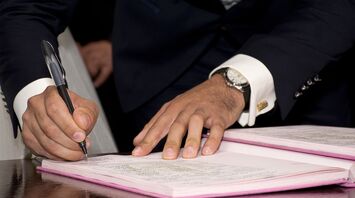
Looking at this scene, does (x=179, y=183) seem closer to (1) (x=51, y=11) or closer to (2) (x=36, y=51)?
(2) (x=36, y=51)

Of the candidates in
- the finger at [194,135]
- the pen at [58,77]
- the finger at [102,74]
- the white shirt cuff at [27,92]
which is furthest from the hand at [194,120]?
the finger at [102,74]

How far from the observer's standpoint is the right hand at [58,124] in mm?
915

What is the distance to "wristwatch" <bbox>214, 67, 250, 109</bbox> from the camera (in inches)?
45.7

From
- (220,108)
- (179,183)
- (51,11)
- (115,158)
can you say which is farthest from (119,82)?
(179,183)

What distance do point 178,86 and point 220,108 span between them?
1.97 feet

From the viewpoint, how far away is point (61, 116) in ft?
3.05

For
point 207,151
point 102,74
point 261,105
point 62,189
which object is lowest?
point 102,74

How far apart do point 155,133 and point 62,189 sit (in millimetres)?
233

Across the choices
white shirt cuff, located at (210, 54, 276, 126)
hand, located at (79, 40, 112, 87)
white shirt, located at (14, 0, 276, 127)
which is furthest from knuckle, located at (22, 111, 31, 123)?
hand, located at (79, 40, 112, 87)

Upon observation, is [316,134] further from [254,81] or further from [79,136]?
[79,136]

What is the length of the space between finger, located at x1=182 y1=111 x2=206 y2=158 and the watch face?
0.15 metres

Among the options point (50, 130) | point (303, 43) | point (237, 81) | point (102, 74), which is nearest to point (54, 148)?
point (50, 130)

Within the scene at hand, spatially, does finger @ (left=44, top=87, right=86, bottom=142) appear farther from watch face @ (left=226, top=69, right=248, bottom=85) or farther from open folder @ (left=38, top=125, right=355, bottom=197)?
watch face @ (left=226, top=69, right=248, bottom=85)

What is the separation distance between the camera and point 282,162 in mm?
855
